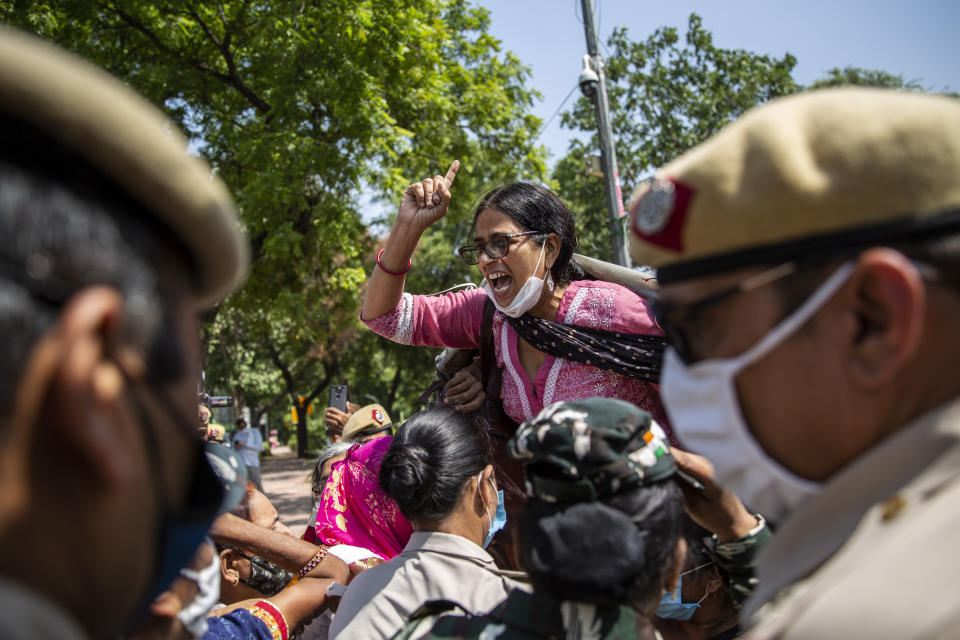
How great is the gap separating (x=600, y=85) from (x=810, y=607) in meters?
8.92

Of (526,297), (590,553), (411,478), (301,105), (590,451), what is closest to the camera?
(590,553)

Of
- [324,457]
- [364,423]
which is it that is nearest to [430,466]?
[324,457]

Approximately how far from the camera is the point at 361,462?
3.37 metres

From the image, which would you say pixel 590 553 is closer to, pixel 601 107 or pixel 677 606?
pixel 677 606

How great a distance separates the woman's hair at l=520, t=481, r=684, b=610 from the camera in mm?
1443

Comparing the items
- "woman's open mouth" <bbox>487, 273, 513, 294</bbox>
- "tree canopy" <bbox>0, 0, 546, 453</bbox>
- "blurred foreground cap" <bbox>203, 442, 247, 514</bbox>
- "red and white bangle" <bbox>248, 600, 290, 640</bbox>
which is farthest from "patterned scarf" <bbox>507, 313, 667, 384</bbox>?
"tree canopy" <bbox>0, 0, 546, 453</bbox>

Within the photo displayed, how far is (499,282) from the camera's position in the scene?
9.93 ft

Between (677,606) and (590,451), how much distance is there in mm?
1375

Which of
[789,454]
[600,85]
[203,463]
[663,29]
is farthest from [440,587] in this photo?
[663,29]

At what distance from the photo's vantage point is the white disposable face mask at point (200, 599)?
4.23 feet

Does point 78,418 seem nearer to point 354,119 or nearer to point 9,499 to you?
point 9,499

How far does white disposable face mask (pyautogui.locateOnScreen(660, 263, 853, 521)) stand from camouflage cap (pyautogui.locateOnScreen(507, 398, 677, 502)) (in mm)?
289

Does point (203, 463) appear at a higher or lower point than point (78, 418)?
lower

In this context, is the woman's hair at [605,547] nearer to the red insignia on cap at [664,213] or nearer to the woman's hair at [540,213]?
the red insignia on cap at [664,213]
